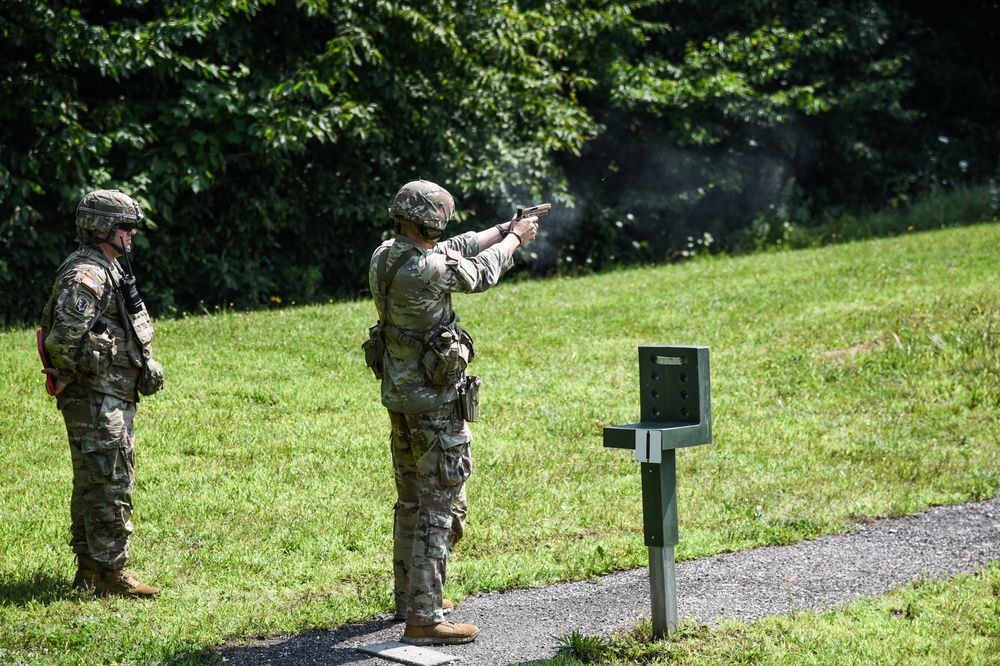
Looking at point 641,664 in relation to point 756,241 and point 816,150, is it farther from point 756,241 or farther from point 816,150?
point 816,150

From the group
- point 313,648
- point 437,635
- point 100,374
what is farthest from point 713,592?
point 100,374

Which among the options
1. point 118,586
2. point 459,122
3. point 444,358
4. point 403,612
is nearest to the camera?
point 444,358

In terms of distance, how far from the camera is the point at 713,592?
5.92 metres

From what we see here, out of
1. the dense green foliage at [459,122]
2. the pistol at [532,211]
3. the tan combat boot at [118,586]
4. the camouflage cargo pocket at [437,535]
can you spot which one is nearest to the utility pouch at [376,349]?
the camouflage cargo pocket at [437,535]

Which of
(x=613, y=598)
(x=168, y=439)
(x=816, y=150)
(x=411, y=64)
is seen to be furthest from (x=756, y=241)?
(x=613, y=598)

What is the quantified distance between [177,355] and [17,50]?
4.83 metres

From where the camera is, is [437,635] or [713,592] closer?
[437,635]

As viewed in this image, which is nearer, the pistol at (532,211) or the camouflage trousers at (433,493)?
the camouflage trousers at (433,493)

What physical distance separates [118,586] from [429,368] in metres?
2.11

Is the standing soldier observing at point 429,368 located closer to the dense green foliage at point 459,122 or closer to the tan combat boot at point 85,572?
the tan combat boot at point 85,572

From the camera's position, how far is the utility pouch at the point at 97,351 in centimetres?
564

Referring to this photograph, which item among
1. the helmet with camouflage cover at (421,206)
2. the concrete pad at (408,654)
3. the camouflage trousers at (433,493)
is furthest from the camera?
the camouflage trousers at (433,493)

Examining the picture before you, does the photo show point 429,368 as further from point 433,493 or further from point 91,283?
point 91,283

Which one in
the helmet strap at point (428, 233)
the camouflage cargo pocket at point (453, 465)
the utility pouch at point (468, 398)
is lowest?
the camouflage cargo pocket at point (453, 465)
